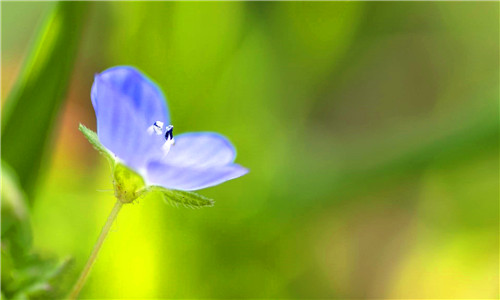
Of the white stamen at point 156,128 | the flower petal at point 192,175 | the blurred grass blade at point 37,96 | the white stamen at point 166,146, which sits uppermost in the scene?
the blurred grass blade at point 37,96

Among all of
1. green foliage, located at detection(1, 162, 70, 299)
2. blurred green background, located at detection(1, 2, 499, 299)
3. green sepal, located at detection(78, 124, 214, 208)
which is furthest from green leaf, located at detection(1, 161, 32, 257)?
blurred green background, located at detection(1, 2, 499, 299)

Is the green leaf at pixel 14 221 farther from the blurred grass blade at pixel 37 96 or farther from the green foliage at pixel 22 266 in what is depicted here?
the blurred grass blade at pixel 37 96

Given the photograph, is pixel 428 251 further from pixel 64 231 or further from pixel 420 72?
pixel 64 231

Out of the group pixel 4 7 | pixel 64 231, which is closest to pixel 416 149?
pixel 64 231

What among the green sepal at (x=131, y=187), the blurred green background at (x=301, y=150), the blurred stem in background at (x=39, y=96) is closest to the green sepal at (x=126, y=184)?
the green sepal at (x=131, y=187)

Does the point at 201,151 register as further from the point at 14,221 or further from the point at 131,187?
the point at 14,221

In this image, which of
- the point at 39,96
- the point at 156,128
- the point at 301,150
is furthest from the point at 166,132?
the point at 301,150
